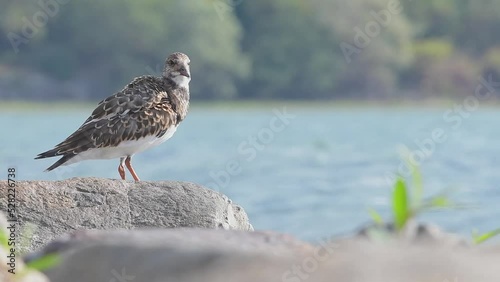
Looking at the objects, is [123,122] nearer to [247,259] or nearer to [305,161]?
[247,259]

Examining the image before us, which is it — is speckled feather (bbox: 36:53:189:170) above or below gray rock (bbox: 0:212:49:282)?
above

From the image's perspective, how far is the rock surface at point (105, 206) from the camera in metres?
8.89

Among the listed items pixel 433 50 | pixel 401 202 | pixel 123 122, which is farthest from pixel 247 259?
pixel 433 50

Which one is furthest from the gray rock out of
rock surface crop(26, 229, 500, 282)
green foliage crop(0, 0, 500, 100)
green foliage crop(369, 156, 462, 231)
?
green foliage crop(0, 0, 500, 100)

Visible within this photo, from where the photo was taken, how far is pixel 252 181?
38812mm

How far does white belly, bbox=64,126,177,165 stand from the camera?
10898 millimetres

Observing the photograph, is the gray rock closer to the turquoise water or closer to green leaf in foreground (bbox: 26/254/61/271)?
green leaf in foreground (bbox: 26/254/61/271)

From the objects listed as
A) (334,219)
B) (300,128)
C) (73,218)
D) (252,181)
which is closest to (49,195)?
(73,218)

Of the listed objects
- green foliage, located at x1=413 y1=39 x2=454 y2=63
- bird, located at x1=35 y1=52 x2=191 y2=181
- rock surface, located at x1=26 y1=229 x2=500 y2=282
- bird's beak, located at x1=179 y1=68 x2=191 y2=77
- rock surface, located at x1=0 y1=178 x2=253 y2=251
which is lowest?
rock surface, located at x1=26 y1=229 x2=500 y2=282

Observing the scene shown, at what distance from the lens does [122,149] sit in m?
11.0

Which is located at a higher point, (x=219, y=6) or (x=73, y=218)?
(x=219, y=6)

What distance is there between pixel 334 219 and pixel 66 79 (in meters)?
51.6

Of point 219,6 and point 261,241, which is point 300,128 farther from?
point 261,241

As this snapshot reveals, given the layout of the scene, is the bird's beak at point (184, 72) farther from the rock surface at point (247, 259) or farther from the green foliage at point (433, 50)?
the green foliage at point (433, 50)
